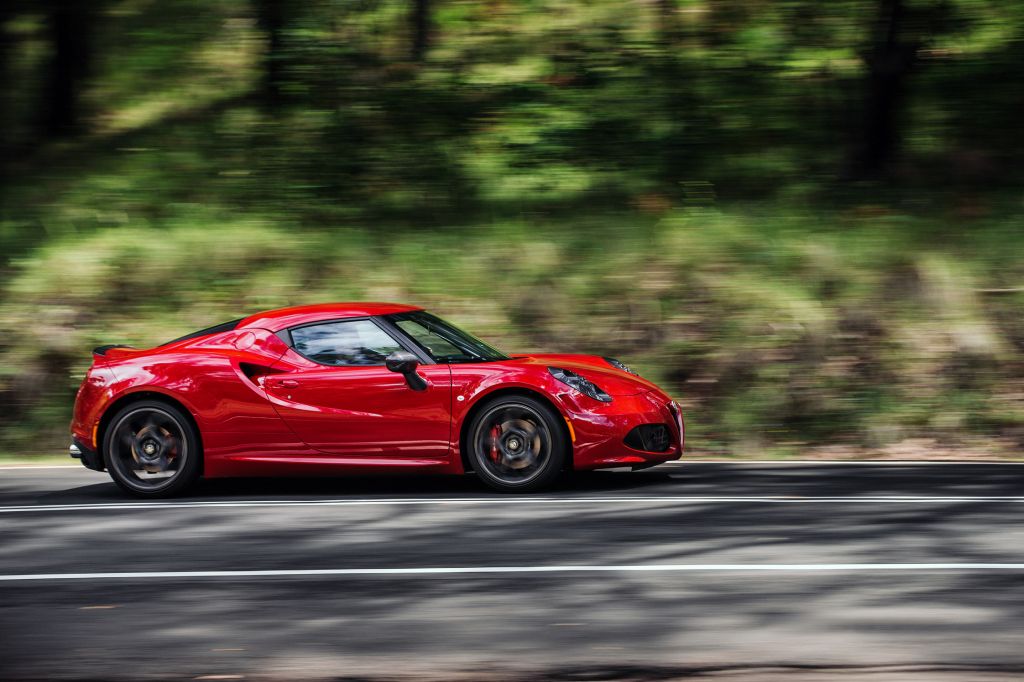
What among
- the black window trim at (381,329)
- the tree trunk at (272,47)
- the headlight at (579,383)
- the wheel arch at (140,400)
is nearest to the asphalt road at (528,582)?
the wheel arch at (140,400)

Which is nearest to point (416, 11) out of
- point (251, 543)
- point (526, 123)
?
point (526, 123)

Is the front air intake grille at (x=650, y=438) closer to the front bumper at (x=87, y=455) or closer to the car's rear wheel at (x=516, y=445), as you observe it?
the car's rear wheel at (x=516, y=445)

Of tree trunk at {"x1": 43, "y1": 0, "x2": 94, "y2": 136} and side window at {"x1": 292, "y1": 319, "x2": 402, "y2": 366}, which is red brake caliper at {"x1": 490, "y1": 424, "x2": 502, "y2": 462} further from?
tree trunk at {"x1": 43, "y1": 0, "x2": 94, "y2": 136}

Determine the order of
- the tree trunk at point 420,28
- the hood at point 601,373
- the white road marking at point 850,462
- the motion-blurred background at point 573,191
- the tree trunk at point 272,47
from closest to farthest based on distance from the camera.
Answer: the hood at point 601,373, the white road marking at point 850,462, the motion-blurred background at point 573,191, the tree trunk at point 272,47, the tree trunk at point 420,28

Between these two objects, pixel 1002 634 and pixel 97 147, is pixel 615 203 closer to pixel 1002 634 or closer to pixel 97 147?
pixel 97 147

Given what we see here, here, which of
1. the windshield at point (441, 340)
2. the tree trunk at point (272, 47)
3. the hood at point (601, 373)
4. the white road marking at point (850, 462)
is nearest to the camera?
the hood at point (601, 373)

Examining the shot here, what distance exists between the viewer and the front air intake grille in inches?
333

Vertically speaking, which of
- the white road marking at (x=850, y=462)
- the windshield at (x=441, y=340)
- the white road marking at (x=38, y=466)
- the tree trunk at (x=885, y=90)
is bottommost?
the white road marking at (x=850, y=462)

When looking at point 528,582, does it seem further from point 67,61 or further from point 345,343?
point 67,61

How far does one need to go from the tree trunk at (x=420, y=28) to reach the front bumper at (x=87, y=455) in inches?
392

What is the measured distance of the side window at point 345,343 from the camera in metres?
8.77

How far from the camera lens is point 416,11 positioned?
18.0m

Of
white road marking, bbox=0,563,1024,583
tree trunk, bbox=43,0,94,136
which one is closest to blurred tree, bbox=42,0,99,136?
tree trunk, bbox=43,0,94,136

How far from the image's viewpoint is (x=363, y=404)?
857 centimetres
